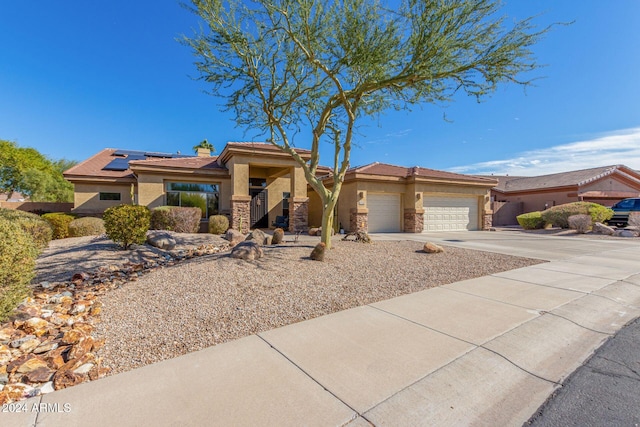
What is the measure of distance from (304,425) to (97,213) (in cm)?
1979

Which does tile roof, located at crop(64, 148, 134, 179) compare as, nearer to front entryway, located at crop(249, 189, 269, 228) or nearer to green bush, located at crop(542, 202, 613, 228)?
front entryway, located at crop(249, 189, 269, 228)

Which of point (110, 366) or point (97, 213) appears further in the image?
point (97, 213)

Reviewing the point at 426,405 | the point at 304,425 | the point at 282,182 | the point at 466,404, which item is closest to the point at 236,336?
the point at 304,425

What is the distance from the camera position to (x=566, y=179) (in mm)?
26297

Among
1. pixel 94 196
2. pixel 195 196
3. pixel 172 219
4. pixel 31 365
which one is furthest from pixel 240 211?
pixel 31 365

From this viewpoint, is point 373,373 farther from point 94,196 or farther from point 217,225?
point 94,196

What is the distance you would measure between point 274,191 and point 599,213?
63.3 ft

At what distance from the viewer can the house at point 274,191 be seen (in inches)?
610

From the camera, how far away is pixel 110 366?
3.11 metres

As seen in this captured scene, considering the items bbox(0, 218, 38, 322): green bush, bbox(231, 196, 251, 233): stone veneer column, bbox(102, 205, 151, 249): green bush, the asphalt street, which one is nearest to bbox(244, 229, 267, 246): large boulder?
bbox(102, 205, 151, 249): green bush

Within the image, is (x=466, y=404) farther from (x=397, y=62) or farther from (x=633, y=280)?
(x=397, y=62)

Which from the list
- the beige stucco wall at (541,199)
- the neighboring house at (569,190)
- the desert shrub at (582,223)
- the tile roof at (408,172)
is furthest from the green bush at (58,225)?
the beige stucco wall at (541,199)

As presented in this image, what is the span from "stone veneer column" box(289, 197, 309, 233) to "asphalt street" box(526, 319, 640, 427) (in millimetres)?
13003

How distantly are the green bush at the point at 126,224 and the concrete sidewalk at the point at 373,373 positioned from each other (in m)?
7.03
